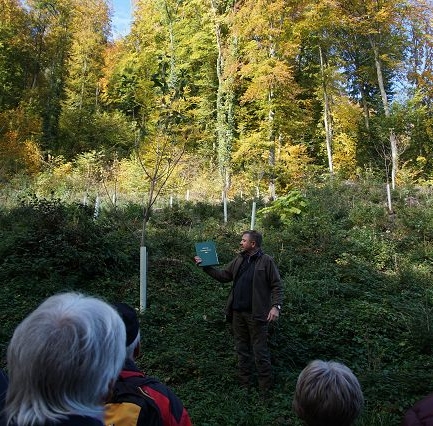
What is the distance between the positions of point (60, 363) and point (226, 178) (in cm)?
1986

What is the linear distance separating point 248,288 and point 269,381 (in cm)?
108

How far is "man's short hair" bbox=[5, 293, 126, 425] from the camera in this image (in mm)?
1196

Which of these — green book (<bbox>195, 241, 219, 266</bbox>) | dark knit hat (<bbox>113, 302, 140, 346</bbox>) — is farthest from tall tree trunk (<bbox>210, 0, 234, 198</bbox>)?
dark knit hat (<bbox>113, 302, 140, 346</bbox>)

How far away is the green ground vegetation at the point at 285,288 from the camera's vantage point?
15.6 feet

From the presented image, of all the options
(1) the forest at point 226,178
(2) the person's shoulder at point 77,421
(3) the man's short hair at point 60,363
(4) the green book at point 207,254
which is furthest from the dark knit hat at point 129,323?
(4) the green book at point 207,254

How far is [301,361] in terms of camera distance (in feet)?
18.7

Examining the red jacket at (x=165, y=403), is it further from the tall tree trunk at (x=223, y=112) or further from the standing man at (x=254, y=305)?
the tall tree trunk at (x=223, y=112)

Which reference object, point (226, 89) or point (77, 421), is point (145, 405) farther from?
point (226, 89)

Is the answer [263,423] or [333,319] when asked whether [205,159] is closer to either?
[333,319]

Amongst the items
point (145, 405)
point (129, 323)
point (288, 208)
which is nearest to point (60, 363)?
point (145, 405)

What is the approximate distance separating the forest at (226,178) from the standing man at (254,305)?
0.25 m

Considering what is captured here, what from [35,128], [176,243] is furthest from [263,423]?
[35,128]

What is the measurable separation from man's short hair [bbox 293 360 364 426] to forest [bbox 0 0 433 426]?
85.6 inches

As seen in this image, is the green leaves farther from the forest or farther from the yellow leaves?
the yellow leaves
